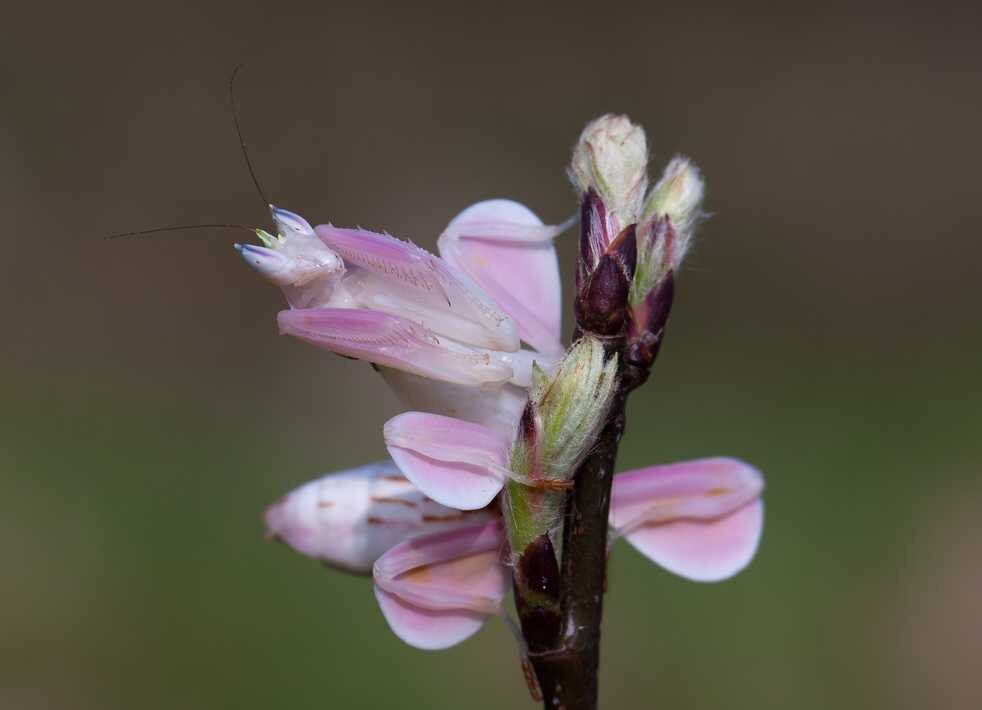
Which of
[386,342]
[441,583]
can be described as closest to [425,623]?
[441,583]

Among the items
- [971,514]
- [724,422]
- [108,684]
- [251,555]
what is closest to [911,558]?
[971,514]

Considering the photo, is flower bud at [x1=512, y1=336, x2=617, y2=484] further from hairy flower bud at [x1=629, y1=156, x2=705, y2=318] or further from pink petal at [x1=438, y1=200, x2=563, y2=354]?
pink petal at [x1=438, y1=200, x2=563, y2=354]

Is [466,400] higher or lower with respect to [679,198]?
lower

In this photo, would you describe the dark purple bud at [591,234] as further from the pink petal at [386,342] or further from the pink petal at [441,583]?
the pink petal at [441,583]

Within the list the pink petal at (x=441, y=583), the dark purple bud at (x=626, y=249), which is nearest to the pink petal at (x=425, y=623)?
the pink petal at (x=441, y=583)

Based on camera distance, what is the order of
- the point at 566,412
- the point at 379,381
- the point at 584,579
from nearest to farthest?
1. the point at 566,412
2. the point at 584,579
3. the point at 379,381

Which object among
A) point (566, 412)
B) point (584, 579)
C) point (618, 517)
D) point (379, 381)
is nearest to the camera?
point (566, 412)

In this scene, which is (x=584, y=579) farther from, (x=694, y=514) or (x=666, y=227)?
(x=666, y=227)
